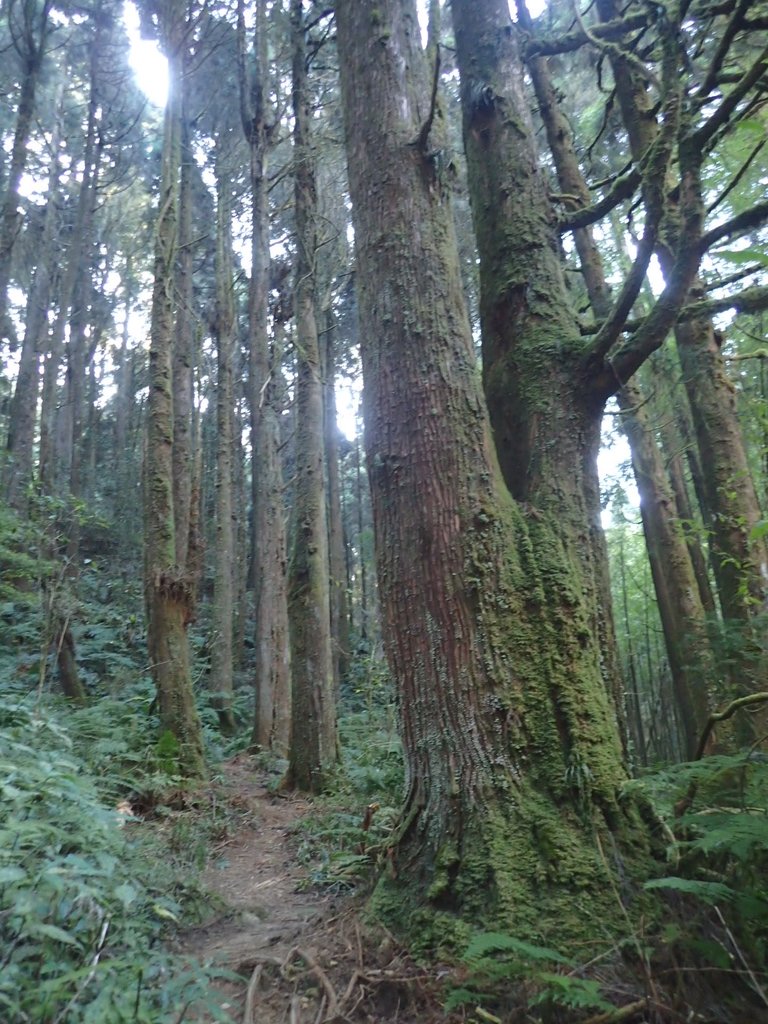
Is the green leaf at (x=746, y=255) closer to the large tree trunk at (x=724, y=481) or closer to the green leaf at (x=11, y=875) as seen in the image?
the green leaf at (x=11, y=875)

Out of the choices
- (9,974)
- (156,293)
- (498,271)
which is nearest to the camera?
(9,974)

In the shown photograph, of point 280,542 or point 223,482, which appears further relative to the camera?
point 223,482

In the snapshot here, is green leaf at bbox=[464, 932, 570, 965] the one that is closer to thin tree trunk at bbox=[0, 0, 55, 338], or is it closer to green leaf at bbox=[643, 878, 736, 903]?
green leaf at bbox=[643, 878, 736, 903]

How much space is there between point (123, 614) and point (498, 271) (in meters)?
16.0

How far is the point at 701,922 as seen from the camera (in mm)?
2189

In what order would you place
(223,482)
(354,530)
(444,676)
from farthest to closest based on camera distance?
(354,530) → (223,482) → (444,676)

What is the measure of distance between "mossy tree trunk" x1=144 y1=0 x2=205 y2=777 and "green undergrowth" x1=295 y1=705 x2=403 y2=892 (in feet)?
5.02

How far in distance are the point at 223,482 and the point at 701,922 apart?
1132 cm

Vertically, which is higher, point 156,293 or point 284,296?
point 284,296

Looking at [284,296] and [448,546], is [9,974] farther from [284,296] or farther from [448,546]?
[284,296]

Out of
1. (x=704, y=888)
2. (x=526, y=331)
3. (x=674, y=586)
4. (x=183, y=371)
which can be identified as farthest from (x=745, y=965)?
(x=183, y=371)

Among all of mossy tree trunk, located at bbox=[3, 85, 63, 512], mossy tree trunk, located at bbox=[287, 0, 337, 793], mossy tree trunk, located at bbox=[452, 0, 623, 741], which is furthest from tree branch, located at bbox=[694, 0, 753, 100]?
mossy tree trunk, located at bbox=[3, 85, 63, 512]

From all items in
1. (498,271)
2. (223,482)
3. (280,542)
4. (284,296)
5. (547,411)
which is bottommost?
(547,411)

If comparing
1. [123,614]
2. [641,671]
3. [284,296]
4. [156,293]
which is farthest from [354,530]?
[156,293]
